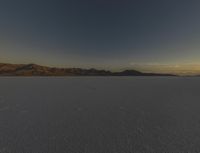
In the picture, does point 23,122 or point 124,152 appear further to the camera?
point 23,122

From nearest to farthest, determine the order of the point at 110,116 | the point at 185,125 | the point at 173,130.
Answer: the point at 173,130 < the point at 185,125 < the point at 110,116

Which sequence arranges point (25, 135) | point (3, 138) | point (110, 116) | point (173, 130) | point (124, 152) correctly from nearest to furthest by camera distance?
point (124, 152)
point (3, 138)
point (25, 135)
point (173, 130)
point (110, 116)

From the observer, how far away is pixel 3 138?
351 centimetres

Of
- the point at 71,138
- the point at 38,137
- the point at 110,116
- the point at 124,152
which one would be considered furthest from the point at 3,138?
the point at 110,116

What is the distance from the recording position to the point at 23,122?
15.1 feet

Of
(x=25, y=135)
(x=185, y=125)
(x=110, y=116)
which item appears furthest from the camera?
(x=110, y=116)

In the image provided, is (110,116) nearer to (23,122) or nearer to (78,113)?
(78,113)

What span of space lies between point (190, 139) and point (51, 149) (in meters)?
3.13

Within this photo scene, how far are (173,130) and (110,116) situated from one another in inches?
79.6

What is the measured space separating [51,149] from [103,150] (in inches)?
41.4

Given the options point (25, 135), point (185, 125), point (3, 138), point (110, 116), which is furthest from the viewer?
point (110, 116)

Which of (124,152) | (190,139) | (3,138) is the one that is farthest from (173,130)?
(3,138)

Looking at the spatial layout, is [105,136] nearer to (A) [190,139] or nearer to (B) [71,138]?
(B) [71,138]

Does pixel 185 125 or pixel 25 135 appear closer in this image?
pixel 25 135
